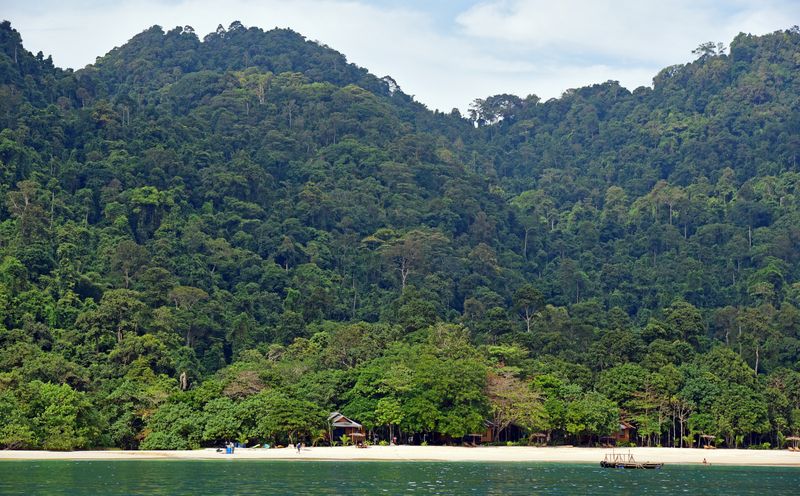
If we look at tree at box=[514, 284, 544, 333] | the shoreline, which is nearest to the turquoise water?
the shoreline

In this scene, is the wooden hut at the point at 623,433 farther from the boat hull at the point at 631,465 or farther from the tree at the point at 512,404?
the boat hull at the point at 631,465

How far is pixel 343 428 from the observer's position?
198ft

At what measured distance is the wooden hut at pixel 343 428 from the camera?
59.0 m

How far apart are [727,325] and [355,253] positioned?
34.2m

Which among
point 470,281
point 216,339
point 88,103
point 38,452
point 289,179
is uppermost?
point 88,103

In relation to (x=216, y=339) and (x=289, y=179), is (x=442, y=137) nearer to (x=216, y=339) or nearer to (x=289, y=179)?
(x=289, y=179)

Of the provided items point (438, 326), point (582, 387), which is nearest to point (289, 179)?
point (438, 326)

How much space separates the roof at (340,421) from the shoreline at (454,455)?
69.7 inches

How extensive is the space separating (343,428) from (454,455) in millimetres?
8000

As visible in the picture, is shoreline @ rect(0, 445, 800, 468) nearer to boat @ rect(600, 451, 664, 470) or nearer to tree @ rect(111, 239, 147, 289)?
boat @ rect(600, 451, 664, 470)

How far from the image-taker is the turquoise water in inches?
1501

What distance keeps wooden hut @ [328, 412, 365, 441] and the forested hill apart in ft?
2.41

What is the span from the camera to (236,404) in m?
56.8

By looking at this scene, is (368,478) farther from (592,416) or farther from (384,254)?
(384,254)
